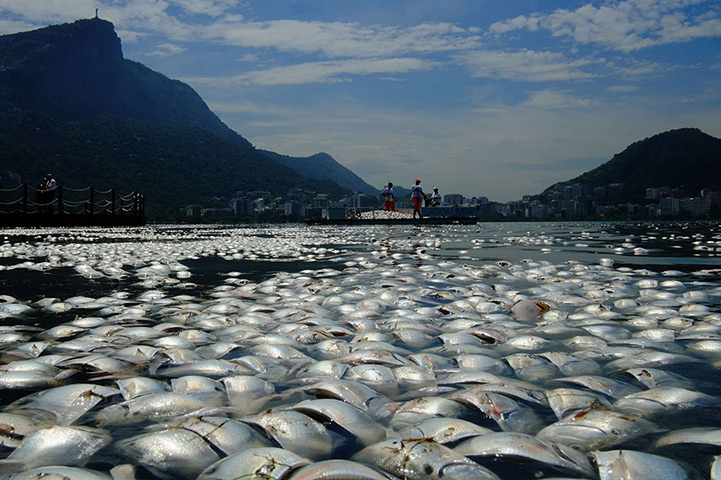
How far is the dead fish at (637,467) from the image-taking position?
3.74ft

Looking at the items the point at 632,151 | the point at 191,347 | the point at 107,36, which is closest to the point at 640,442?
the point at 191,347

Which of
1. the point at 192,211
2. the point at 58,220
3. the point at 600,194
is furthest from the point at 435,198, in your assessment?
the point at 600,194

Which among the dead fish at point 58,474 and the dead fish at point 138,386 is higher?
the dead fish at point 58,474

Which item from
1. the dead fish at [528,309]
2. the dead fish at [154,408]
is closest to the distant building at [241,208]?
the dead fish at [528,309]

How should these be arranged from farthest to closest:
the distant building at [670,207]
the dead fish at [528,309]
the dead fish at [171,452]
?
the distant building at [670,207]
the dead fish at [528,309]
the dead fish at [171,452]

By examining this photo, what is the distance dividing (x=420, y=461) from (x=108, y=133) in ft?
343

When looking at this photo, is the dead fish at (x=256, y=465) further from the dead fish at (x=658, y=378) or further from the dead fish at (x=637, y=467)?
the dead fish at (x=658, y=378)

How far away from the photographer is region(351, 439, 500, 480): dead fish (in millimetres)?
1164

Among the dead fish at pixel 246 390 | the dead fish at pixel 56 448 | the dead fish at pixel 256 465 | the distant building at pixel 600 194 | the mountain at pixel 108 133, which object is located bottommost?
the dead fish at pixel 246 390

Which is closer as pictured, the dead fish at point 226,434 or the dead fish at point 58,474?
the dead fish at point 58,474

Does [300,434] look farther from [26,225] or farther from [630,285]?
[26,225]

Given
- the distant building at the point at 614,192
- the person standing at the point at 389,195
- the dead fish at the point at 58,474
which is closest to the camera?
the dead fish at the point at 58,474

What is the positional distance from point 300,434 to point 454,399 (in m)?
0.54

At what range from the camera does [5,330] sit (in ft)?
9.05
